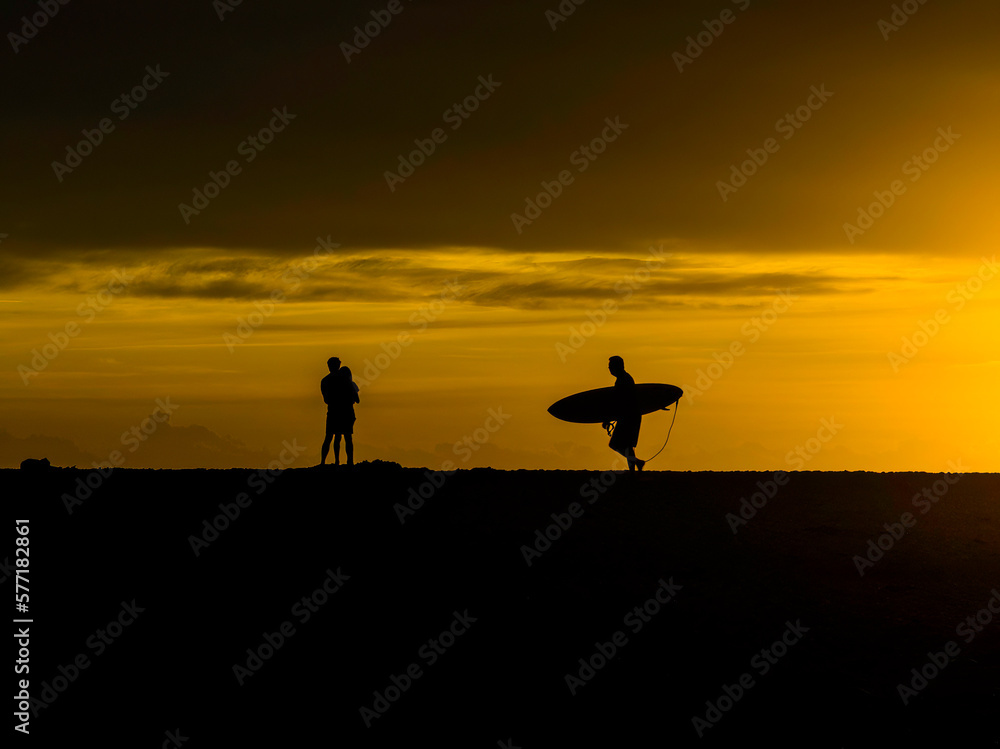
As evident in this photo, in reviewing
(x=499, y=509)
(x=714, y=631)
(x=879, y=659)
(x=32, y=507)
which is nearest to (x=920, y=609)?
(x=879, y=659)

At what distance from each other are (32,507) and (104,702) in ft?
20.9

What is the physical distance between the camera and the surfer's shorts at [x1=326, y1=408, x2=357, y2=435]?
20.5m

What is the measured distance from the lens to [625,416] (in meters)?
19.9

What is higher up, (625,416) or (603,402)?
(603,402)

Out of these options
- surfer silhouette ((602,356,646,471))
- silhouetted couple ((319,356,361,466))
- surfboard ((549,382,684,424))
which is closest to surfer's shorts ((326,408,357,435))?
silhouetted couple ((319,356,361,466))

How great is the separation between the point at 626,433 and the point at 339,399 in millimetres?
5423

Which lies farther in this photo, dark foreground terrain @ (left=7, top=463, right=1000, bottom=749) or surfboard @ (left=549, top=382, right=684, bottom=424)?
surfboard @ (left=549, top=382, right=684, bottom=424)

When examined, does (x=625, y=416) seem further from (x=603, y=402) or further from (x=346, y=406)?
(x=346, y=406)

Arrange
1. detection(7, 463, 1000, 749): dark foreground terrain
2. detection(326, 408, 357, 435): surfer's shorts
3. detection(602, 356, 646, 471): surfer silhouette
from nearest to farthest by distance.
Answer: detection(7, 463, 1000, 749): dark foreground terrain, detection(602, 356, 646, 471): surfer silhouette, detection(326, 408, 357, 435): surfer's shorts

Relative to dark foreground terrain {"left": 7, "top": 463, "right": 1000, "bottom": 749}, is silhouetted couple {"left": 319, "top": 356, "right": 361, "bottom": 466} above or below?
above

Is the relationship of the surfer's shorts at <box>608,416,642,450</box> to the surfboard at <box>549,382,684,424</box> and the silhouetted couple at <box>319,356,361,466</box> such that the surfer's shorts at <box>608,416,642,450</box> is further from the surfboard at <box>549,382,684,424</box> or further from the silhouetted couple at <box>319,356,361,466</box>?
the silhouetted couple at <box>319,356,361,466</box>

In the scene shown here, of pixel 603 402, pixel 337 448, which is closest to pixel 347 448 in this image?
pixel 337 448

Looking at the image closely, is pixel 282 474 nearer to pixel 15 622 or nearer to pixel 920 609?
pixel 15 622

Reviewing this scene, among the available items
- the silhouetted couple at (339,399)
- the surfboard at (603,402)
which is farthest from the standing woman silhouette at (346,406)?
the surfboard at (603,402)
